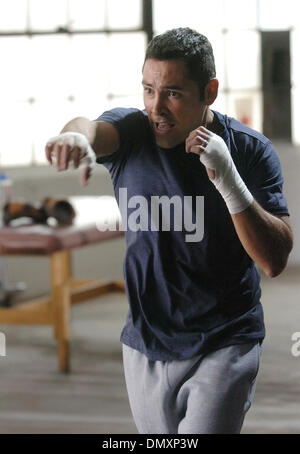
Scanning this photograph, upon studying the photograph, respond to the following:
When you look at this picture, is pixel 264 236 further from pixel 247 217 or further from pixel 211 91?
pixel 211 91

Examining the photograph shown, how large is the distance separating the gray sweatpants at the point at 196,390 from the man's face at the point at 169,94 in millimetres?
302

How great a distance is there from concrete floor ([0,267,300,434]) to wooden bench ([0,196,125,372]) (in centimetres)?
13

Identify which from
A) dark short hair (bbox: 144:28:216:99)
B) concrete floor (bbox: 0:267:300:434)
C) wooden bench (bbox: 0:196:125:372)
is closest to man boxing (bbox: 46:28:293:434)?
dark short hair (bbox: 144:28:216:99)

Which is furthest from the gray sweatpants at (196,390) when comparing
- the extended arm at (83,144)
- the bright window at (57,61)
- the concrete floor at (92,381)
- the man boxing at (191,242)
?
the bright window at (57,61)

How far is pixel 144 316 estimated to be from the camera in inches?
40.6

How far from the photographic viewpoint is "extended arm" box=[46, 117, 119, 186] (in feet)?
2.47

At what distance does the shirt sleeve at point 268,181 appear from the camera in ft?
3.15

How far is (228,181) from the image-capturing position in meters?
0.88

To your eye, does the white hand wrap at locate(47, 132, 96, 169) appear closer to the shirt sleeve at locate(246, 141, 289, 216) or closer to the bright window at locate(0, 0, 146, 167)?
the shirt sleeve at locate(246, 141, 289, 216)

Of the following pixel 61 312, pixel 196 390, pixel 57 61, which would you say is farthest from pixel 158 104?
pixel 57 61

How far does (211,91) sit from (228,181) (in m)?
0.09

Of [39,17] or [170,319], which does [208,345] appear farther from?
[39,17]

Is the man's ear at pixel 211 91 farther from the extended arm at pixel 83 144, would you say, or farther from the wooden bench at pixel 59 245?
the wooden bench at pixel 59 245
